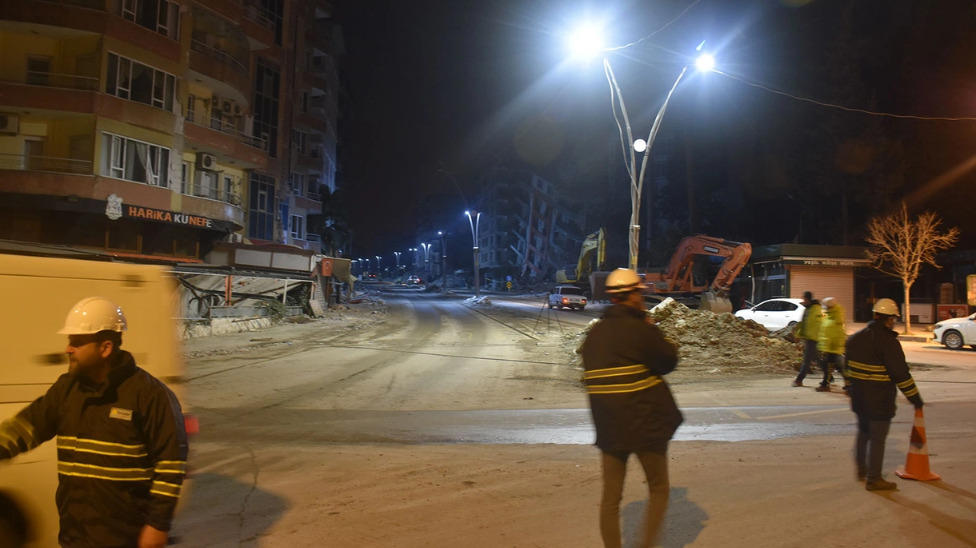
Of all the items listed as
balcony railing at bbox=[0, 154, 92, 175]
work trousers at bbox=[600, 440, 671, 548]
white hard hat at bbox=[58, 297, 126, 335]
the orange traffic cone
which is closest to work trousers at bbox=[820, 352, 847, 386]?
the orange traffic cone

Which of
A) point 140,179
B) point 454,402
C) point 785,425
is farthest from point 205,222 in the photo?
point 785,425

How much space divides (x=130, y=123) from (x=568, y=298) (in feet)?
84.6

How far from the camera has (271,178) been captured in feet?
124

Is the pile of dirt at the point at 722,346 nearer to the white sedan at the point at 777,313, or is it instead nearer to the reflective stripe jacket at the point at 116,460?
the white sedan at the point at 777,313

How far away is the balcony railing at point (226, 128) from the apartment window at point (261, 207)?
1.87m

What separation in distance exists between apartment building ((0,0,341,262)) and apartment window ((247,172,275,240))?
2.98ft

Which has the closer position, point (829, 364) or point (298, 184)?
point (829, 364)

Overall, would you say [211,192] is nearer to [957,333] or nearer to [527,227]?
[957,333]

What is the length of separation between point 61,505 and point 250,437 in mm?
5617

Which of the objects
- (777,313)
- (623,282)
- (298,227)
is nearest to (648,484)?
(623,282)

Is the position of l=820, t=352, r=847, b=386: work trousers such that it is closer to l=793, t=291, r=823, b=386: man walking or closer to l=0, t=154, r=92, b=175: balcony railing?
l=793, t=291, r=823, b=386: man walking

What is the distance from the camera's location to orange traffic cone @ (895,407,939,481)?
19.1 feet

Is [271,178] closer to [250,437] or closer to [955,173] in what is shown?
[250,437]

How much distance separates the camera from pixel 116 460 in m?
2.62
